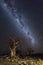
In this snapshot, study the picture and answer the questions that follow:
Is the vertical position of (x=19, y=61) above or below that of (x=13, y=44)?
below

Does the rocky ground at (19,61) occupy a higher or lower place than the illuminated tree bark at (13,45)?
lower

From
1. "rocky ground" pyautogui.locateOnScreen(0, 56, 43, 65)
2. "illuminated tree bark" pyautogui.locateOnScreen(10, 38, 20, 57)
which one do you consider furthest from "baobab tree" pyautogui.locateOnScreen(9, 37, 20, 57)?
"rocky ground" pyautogui.locateOnScreen(0, 56, 43, 65)

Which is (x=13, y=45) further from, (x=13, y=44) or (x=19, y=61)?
(x=19, y=61)

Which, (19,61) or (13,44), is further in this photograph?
(13,44)

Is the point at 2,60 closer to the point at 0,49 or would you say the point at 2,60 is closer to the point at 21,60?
the point at 21,60

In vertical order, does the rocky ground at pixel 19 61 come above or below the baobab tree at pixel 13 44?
below

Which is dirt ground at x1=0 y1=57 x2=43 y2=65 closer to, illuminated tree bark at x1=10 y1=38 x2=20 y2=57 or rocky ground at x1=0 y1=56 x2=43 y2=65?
rocky ground at x1=0 y1=56 x2=43 y2=65

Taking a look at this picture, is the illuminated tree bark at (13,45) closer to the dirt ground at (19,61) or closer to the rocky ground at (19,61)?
the rocky ground at (19,61)

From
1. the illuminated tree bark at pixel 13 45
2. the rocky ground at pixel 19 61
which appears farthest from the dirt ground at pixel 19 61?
the illuminated tree bark at pixel 13 45

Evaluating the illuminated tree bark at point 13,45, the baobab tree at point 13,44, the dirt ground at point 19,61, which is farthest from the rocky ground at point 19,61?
the baobab tree at point 13,44

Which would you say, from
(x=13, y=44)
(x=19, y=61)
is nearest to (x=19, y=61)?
(x=19, y=61)

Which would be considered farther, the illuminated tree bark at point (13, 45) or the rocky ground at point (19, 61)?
the illuminated tree bark at point (13, 45)

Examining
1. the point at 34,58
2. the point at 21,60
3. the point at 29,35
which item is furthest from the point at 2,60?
the point at 29,35

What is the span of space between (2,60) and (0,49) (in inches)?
99.3
